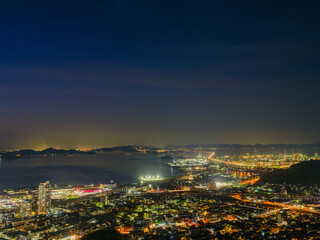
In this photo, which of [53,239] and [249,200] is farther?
[249,200]

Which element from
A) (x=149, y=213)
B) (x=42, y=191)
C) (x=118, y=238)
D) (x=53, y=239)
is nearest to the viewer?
(x=118, y=238)

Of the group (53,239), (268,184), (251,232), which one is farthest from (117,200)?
(268,184)

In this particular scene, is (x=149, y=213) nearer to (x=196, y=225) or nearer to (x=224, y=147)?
(x=196, y=225)

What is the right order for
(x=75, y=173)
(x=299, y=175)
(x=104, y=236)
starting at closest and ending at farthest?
(x=104, y=236) < (x=299, y=175) < (x=75, y=173)

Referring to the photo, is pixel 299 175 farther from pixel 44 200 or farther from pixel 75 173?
pixel 75 173

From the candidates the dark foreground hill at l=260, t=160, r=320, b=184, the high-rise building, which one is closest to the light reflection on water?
the high-rise building

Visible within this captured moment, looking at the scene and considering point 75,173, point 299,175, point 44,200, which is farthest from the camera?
point 75,173

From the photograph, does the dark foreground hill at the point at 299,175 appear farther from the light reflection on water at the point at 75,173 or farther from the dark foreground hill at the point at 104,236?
the dark foreground hill at the point at 104,236

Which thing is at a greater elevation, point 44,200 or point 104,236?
point 44,200

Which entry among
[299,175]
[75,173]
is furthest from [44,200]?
[75,173]
